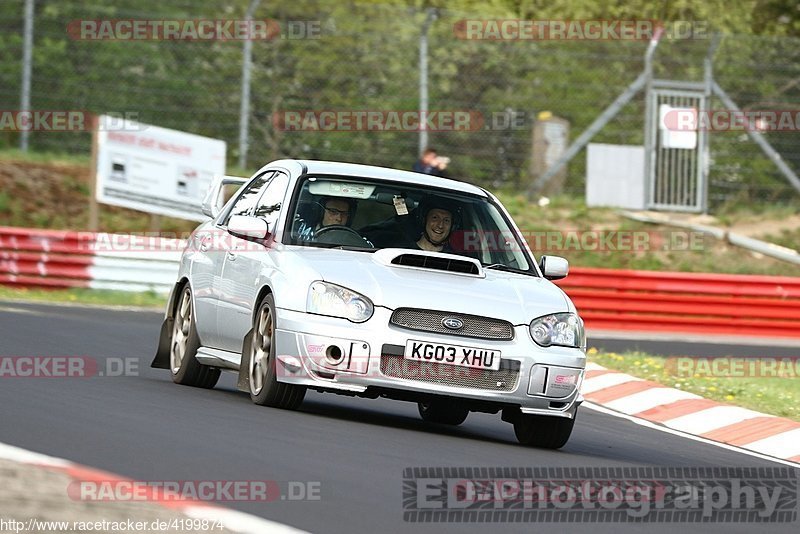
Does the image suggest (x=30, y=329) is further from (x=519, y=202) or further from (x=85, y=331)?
(x=519, y=202)

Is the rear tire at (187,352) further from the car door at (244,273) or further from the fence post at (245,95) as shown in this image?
A: the fence post at (245,95)

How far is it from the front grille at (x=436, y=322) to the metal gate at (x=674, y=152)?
57.1ft

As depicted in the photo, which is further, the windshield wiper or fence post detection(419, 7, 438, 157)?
fence post detection(419, 7, 438, 157)

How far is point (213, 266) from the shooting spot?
11.2 metres

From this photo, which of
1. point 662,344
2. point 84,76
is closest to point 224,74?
point 84,76

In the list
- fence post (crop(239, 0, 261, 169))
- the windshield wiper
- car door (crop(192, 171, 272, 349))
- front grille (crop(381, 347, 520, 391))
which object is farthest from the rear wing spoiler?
fence post (crop(239, 0, 261, 169))

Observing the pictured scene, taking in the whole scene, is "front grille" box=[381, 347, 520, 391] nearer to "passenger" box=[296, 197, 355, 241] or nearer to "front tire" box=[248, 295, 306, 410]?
"front tire" box=[248, 295, 306, 410]

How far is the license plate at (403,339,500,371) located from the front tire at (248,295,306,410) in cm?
73

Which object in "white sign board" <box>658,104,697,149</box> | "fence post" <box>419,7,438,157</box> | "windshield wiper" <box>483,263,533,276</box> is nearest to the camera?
"windshield wiper" <box>483,263,533,276</box>

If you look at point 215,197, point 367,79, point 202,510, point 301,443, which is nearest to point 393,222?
point 215,197

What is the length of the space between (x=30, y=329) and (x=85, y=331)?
0.65 meters

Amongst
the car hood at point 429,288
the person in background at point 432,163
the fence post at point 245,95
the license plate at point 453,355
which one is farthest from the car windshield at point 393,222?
the fence post at point 245,95

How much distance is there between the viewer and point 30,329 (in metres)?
15.0

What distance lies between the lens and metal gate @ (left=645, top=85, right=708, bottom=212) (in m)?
26.7
